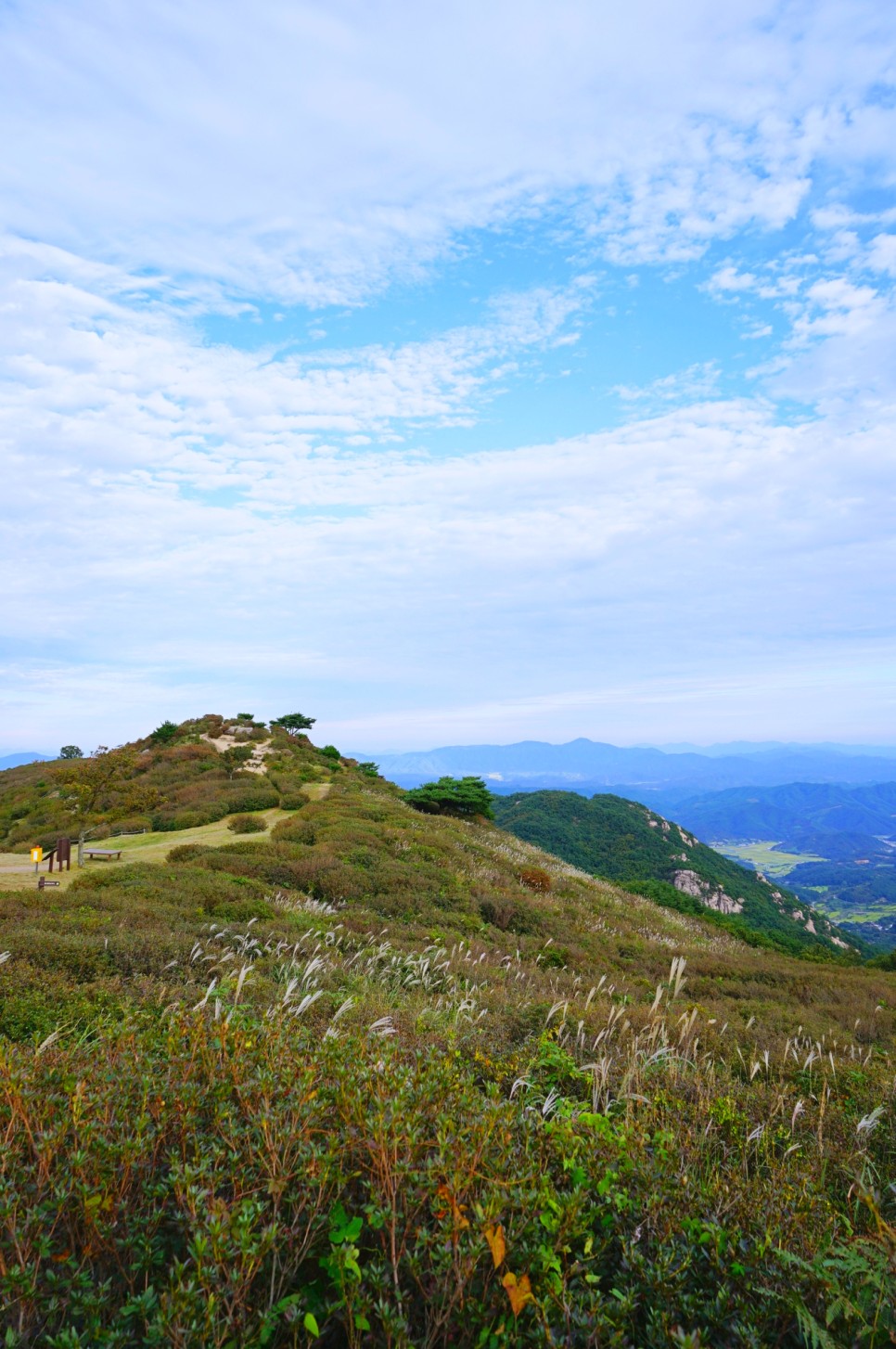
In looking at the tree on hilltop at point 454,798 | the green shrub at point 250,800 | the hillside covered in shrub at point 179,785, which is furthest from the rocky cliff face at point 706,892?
the green shrub at point 250,800

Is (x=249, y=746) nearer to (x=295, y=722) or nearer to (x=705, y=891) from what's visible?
(x=295, y=722)

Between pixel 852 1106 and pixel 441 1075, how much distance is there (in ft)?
13.0

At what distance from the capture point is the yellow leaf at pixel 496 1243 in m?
2.16

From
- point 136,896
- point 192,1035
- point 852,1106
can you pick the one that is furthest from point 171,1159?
point 136,896

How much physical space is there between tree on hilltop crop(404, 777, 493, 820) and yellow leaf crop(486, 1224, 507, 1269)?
3386cm

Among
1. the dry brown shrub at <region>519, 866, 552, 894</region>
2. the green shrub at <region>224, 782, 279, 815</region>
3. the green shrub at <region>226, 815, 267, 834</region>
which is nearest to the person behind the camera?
the dry brown shrub at <region>519, 866, 552, 894</region>

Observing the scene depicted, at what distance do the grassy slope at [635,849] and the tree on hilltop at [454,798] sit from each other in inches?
614

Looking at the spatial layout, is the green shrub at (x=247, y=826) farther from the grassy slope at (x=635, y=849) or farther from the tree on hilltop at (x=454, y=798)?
the grassy slope at (x=635, y=849)

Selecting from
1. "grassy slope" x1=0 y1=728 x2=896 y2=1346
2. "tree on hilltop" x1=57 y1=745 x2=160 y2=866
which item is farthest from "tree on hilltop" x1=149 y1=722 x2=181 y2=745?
"grassy slope" x1=0 y1=728 x2=896 y2=1346

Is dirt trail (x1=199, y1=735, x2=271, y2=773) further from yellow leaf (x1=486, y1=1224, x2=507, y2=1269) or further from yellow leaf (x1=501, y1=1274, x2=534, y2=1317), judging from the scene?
yellow leaf (x1=501, y1=1274, x2=534, y2=1317)

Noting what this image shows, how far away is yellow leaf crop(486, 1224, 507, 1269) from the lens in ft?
7.10

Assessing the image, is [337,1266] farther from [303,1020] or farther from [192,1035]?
[303,1020]

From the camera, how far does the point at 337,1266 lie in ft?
7.38

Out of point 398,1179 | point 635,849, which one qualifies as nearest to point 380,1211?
point 398,1179
